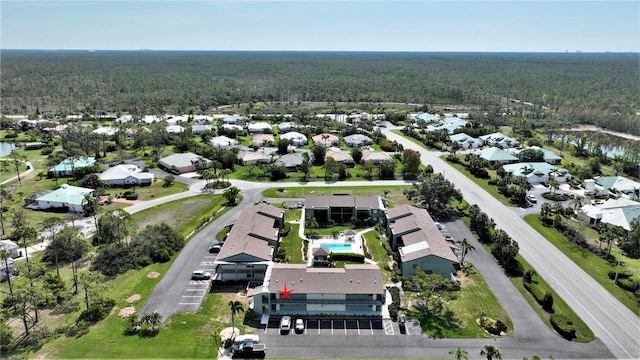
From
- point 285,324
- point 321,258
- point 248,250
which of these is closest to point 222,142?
point 248,250

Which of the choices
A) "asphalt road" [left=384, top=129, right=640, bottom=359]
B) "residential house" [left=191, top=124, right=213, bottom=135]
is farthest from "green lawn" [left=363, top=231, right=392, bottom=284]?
"residential house" [left=191, top=124, right=213, bottom=135]

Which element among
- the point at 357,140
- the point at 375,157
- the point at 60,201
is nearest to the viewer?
the point at 60,201

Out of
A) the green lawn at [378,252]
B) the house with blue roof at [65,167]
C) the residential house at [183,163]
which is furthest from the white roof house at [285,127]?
the green lawn at [378,252]

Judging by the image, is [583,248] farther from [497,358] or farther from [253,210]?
[253,210]

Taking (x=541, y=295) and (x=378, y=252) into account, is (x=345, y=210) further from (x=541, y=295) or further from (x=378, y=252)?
(x=541, y=295)

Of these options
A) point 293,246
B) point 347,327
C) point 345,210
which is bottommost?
point 347,327

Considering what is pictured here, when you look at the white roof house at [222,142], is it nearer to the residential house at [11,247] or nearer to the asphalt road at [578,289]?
the residential house at [11,247]
